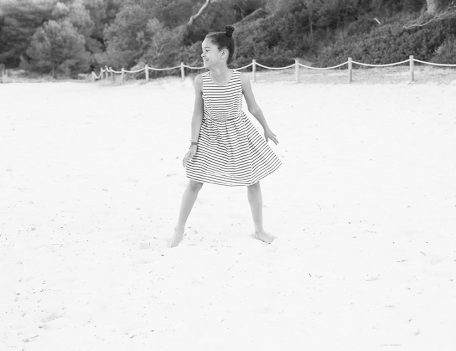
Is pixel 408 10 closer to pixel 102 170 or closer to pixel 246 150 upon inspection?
pixel 102 170

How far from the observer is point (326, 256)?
4160 mm

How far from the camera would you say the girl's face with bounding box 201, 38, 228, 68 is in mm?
4074

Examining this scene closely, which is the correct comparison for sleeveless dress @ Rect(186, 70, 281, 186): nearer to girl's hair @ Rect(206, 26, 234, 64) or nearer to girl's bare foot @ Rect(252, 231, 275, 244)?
girl's hair @ Rect(206, 26, 234, 64)

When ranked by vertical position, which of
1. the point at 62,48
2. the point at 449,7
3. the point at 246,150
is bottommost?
the point at 62,48

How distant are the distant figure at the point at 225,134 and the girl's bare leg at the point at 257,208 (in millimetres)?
25

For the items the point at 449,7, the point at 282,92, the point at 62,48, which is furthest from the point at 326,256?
the point at 62,48

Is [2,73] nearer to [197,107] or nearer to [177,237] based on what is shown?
[177,237]

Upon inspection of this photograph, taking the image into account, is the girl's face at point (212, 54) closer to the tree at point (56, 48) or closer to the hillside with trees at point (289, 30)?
the hillside with trees at point (289, 30)

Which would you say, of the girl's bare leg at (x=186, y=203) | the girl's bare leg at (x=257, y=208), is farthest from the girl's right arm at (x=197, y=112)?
the girl's bare leg at (x=257, y=208)

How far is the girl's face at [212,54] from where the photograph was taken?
407 centimetres

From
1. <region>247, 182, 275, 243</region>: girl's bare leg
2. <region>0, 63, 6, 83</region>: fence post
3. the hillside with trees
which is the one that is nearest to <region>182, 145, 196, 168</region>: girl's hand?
<region>247, 182, 275, 243</region>: girl's bare leg

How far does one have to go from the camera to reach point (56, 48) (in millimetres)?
41500

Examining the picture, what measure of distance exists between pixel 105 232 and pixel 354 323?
2387mm

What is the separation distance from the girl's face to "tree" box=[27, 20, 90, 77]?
38889 mm
